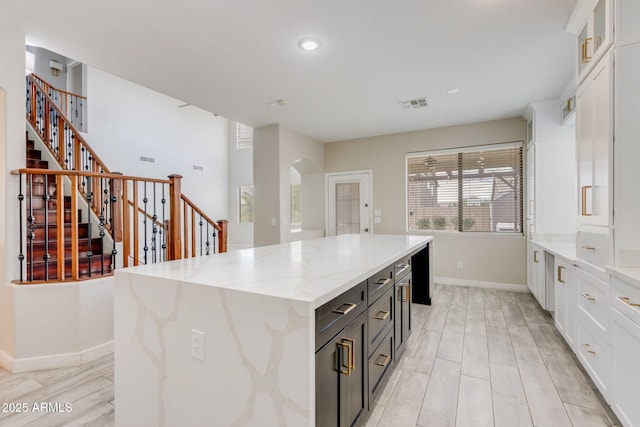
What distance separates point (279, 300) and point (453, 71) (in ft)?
10.2

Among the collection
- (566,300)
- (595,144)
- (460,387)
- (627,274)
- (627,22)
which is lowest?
(460,387)

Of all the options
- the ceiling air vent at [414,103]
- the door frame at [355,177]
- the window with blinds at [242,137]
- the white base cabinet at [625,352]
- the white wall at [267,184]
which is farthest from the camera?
the window with blinds at [242,137]

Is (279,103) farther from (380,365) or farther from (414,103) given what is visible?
(380,365)

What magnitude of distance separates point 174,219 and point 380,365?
2435 mm

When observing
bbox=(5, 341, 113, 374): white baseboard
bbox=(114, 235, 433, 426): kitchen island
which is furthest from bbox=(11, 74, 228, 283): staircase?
bbox=(114, 235, 433, 426): kitchen island

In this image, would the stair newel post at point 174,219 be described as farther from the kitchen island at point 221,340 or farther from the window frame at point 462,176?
the window frame at point 462,176

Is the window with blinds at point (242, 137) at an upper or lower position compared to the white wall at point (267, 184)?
upper

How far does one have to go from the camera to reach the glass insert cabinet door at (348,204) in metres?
5.86

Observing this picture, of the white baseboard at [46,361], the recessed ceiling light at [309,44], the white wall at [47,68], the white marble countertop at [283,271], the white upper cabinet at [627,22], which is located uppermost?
the white wall at [47,68]

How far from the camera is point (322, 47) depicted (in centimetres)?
268

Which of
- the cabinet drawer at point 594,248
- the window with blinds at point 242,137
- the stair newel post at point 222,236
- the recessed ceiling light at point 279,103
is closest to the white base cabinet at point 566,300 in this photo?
the cabinet drawer at point 594,248

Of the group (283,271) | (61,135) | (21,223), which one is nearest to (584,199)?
(283,271)

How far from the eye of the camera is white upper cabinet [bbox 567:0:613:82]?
1.80 m

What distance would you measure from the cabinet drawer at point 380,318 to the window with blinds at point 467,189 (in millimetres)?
3547
